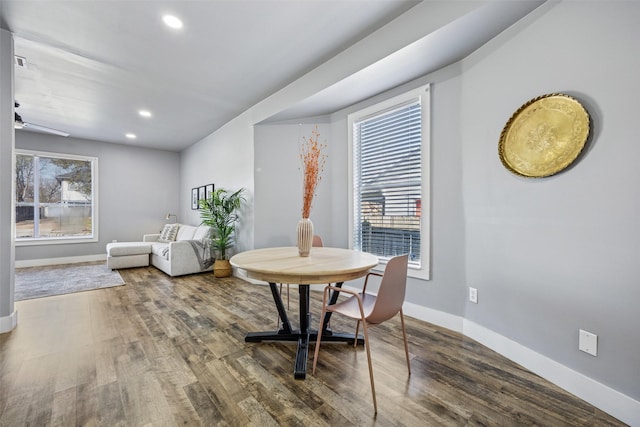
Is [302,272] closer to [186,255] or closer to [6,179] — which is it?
[6,179]

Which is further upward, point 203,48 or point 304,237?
point 203,48

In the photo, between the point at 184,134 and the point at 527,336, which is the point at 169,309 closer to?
the point at 527,336

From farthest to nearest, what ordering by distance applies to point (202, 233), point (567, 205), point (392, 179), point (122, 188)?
point (122, 188) < point (202, 233) < point (392, 179) < point (567, 205)

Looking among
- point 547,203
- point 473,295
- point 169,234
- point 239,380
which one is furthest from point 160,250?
point 547,203

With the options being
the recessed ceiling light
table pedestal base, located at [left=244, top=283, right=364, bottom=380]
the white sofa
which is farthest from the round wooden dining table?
the white sofa

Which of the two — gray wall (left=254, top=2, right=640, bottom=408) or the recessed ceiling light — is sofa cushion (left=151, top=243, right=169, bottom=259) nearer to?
the recessed ceiling light

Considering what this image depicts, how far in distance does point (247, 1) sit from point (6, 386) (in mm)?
2990

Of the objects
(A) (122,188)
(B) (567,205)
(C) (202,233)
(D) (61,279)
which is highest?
(A) (122,188)

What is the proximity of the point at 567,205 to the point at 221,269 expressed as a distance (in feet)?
14.3

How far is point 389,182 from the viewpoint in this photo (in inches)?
117

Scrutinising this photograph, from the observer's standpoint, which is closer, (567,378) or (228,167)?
(567,378)

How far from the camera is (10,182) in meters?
2.39

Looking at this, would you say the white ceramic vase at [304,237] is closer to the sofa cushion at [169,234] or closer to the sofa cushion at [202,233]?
the sofa cushion at [202,233]

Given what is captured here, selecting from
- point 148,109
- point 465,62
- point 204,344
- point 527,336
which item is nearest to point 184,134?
point 148,109
